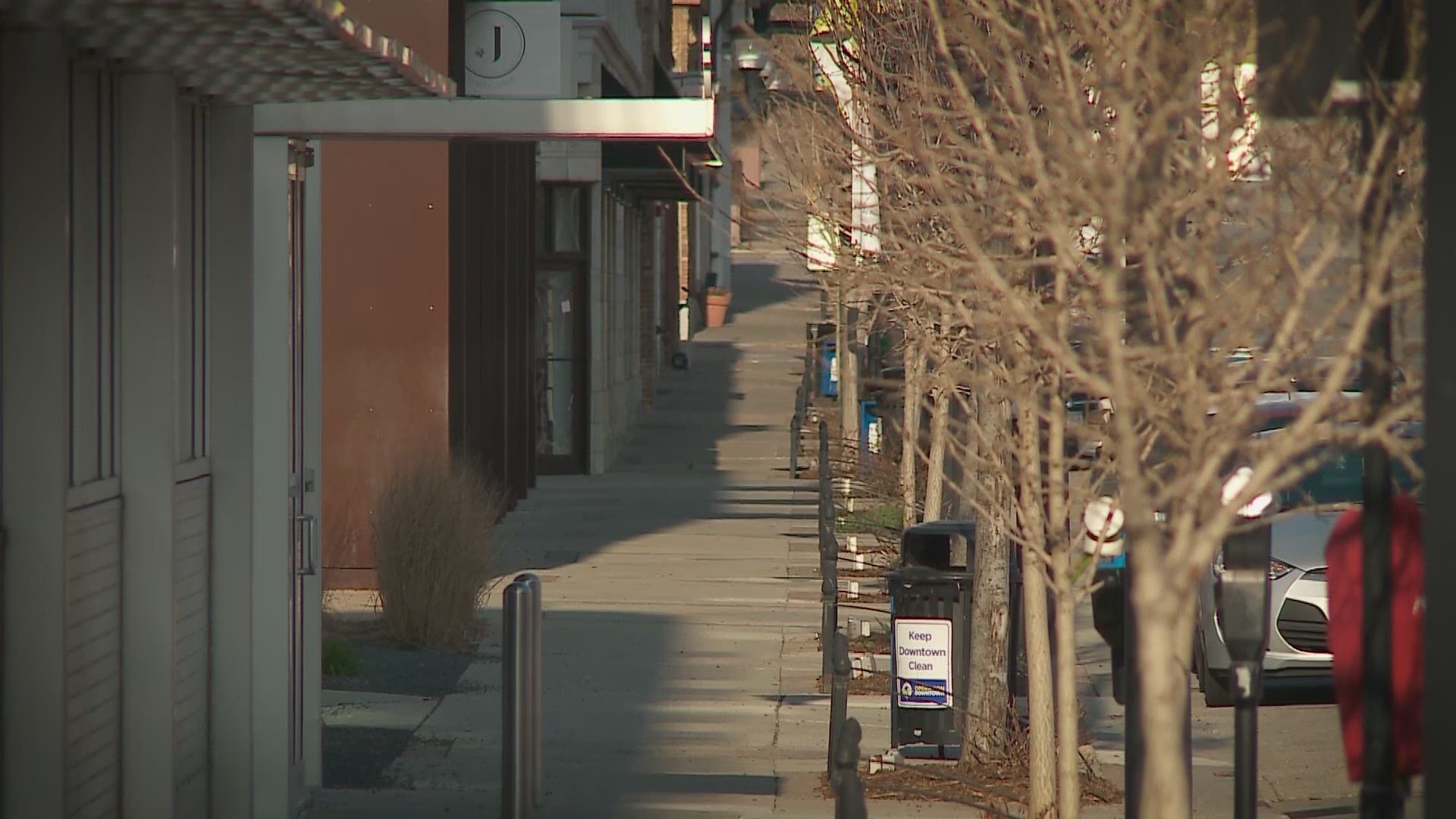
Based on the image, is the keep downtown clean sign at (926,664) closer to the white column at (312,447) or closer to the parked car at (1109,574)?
the parked car at (1109,574)

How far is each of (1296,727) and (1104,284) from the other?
20.8ft

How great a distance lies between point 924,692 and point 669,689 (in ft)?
8.66

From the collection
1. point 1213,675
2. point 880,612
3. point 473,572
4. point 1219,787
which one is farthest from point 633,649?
point 1219,787

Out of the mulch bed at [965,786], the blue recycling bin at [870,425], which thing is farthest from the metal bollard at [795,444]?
the mulch bed at [965,786]

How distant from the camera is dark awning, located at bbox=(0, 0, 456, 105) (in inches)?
195

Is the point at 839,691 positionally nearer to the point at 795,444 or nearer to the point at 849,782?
the point at 849,782

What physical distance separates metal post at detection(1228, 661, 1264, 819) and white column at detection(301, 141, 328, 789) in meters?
4.16

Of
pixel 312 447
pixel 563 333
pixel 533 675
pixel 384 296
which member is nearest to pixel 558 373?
pixel 563 333

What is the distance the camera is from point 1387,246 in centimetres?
363

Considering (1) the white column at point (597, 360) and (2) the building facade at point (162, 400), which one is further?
(1) the white column at point (597, 360)

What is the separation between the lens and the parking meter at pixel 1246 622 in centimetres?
443

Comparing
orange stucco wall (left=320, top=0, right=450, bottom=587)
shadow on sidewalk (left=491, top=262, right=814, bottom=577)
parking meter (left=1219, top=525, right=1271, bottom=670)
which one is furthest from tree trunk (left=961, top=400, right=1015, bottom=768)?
orange stucco wall (left=320, top=0, right=450, bottom=587)

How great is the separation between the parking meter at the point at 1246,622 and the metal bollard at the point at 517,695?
277 cm

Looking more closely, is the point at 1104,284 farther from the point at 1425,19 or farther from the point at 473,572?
the point at 473,572
